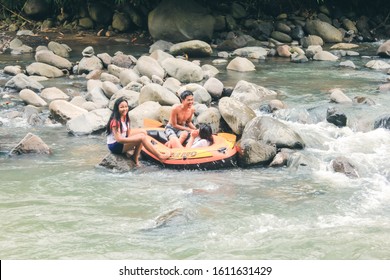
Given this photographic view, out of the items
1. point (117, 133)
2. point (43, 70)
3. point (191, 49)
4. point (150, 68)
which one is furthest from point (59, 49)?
point (117, 133)

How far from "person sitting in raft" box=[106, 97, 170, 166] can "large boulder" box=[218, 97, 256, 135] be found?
152 cm

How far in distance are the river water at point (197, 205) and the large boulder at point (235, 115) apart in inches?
31.6

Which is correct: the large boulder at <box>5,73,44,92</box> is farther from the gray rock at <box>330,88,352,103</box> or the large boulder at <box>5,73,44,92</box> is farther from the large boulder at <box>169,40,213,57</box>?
the gray rock at <box>330,88,352,103</box>

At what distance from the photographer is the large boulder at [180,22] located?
52.5 ft

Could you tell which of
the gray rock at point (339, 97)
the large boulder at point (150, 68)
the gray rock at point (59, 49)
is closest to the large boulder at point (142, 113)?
the large boulder at point (150, 68)

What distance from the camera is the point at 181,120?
787 centimetres

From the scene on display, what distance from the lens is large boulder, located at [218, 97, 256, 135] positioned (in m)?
8.48

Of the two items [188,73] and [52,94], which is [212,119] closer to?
[188,73]

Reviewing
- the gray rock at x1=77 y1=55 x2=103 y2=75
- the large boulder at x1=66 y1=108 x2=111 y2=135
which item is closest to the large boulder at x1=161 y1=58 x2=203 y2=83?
the gray rock at x1=77 y1=55 x2=103 y2=75

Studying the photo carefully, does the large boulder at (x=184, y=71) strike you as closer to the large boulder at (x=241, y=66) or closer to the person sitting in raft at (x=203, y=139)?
the large boulder at (x=241, y=66)

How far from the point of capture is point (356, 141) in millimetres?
8438

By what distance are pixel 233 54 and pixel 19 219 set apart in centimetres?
1017

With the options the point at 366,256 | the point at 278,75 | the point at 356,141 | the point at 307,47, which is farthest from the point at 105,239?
the point at 307,47

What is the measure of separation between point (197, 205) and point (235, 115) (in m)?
2.67
